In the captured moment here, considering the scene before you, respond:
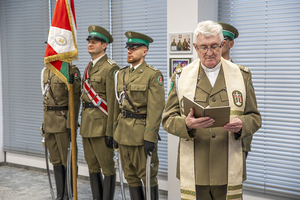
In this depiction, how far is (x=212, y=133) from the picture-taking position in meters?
1.98

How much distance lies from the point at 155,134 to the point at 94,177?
1.03 m

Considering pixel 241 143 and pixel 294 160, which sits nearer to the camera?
pixel 241 143

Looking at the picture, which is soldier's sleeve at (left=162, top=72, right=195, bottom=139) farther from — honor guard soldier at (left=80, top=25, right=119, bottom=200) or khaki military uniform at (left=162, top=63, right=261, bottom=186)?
honor guard soldier at (left=80, top=25, right=119, bottom=200)

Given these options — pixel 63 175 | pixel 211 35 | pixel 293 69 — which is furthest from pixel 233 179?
pixel 63 175

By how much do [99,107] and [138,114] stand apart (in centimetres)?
57

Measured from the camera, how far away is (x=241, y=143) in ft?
6.68

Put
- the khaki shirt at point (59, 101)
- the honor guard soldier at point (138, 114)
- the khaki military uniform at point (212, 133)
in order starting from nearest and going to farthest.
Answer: the khaki military uniform at point (212, 133), the honor guard soldier at point (138, 114), the khaki shirt at point (59, 101)

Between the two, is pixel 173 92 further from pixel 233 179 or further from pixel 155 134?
pixel 155 134

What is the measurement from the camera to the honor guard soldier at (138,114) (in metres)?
3.02

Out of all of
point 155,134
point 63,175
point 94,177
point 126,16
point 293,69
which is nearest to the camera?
→ point 155,134

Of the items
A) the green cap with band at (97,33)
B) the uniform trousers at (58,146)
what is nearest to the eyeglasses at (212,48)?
the green cap with band at (97,33)

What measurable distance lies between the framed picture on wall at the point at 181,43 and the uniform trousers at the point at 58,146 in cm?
161

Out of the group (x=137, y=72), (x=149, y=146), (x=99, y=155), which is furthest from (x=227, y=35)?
(x=99, y=155)

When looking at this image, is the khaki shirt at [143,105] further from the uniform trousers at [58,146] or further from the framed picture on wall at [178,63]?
the uniform trousers at [58,146]
